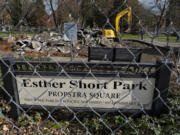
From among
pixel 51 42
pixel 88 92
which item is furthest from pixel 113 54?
pixel 51 42

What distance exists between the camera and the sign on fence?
4.04 ft

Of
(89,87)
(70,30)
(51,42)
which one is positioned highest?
(70,30)

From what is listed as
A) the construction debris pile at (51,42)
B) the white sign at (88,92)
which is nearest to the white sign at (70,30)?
the white sign at (88,92)

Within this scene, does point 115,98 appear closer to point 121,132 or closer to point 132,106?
point 132,106

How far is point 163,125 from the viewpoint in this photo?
1425 millimetres

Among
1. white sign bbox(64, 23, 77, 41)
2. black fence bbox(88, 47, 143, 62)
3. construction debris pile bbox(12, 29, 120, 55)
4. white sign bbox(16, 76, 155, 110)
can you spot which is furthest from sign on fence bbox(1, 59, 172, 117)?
construction debris pile bbox(12, 29, 120, 55)

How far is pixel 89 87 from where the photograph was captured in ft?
4.15

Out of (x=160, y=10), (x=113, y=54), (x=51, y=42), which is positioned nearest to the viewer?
(x=160, y=10)

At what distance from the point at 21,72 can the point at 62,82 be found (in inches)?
14.1

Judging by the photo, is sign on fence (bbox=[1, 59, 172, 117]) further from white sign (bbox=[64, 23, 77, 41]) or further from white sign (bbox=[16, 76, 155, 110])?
white sign (bbox=[64, 23, 77, 41])

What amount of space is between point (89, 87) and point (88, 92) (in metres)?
0.05

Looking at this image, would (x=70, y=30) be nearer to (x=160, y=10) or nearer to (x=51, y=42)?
(x=160, y=10)

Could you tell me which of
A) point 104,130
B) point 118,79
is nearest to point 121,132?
point 104,130

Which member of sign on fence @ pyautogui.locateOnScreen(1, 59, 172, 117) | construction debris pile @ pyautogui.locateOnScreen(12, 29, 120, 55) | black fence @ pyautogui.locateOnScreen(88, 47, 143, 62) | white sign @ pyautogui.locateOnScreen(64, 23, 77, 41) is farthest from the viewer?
construction debris pile @ pyautogui.locateOnScreen(12, 29, 120, 55)
